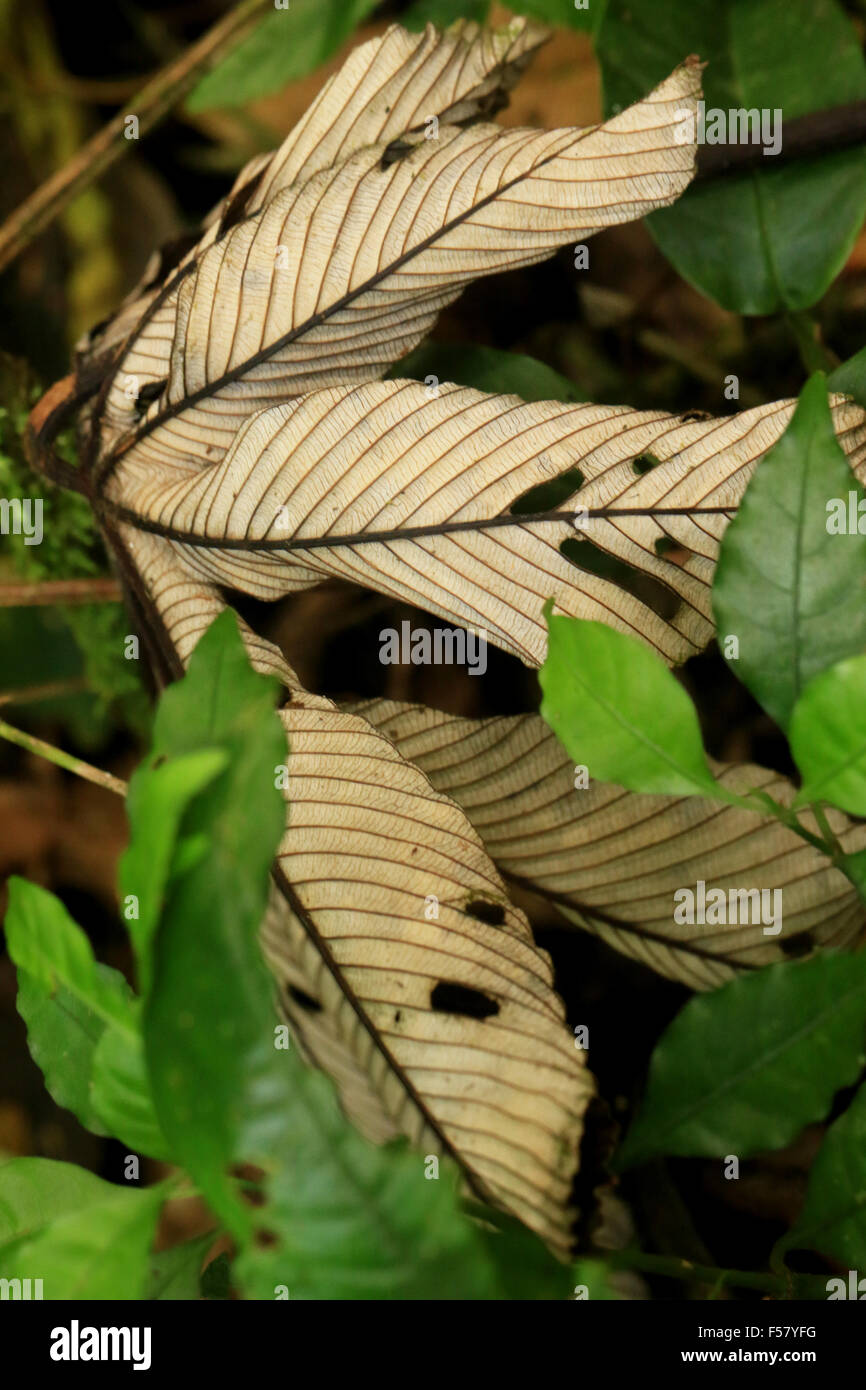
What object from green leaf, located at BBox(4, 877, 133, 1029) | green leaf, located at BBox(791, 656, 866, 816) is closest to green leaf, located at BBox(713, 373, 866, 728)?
green leaf, located at BBox(791, 656, 866, 816)

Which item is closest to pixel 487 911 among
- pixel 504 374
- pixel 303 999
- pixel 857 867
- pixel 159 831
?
pixel 303 999

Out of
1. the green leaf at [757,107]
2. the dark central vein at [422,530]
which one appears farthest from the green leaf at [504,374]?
the dark central vein at [422,530]

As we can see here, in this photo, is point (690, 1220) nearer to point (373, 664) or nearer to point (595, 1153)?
point (595, 1153)

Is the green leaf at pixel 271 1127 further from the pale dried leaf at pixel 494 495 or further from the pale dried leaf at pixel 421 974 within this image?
the pale dried leaf at pixel 494 495

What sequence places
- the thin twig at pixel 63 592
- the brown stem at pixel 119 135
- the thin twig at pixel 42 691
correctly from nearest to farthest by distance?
the thin twig at pixel 42 691 < the thin twig at pixel 63 592 < the brown stem at pixel 119 135

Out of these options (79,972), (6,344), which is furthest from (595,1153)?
(6,344)

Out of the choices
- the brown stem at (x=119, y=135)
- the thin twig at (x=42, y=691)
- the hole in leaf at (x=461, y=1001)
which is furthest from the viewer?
the brown stem at (x=119, y=135)
